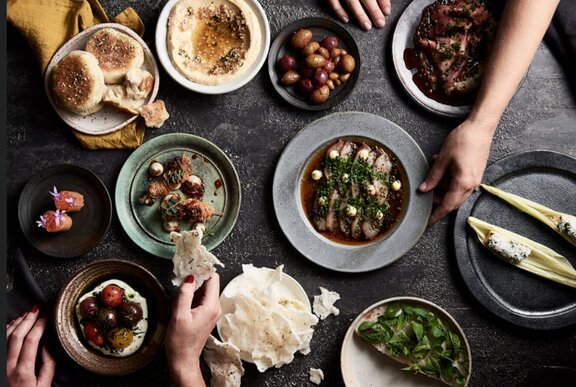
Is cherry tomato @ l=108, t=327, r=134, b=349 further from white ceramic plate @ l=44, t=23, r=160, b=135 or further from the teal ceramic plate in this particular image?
white ceramic plate @ l=44, t=23, r=160, b=135

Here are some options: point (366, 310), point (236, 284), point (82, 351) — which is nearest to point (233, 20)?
point (236, 284)

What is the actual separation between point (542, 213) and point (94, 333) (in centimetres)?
264

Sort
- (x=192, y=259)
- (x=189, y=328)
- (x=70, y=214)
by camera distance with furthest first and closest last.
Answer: (x=70, y=214), (x=192, y=259), (x=189, y=328)

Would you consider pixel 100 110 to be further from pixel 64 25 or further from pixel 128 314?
pixel 128 314

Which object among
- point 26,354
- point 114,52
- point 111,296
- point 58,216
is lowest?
point 26,354

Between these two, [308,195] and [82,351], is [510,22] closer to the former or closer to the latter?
[308,195]

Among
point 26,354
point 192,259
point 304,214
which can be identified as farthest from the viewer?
point 304,214

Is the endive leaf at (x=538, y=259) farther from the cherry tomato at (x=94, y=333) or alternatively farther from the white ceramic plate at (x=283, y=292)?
the cherry tomato at (x=94, y=333)

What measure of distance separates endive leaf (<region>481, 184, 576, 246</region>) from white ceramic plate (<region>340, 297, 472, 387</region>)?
2.50ft

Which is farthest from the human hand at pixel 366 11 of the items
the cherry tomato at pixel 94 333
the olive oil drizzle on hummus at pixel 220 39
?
the cherry tomato at pixel 94 333

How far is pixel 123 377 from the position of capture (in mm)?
3318

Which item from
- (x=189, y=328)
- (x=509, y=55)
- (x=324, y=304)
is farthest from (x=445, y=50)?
(x=189, y=328)

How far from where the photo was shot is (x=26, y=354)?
3.18m

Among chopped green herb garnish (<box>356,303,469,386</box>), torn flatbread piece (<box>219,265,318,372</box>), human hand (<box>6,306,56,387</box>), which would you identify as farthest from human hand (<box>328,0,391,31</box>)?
human hand (<box>6,306,56,387</box>)
